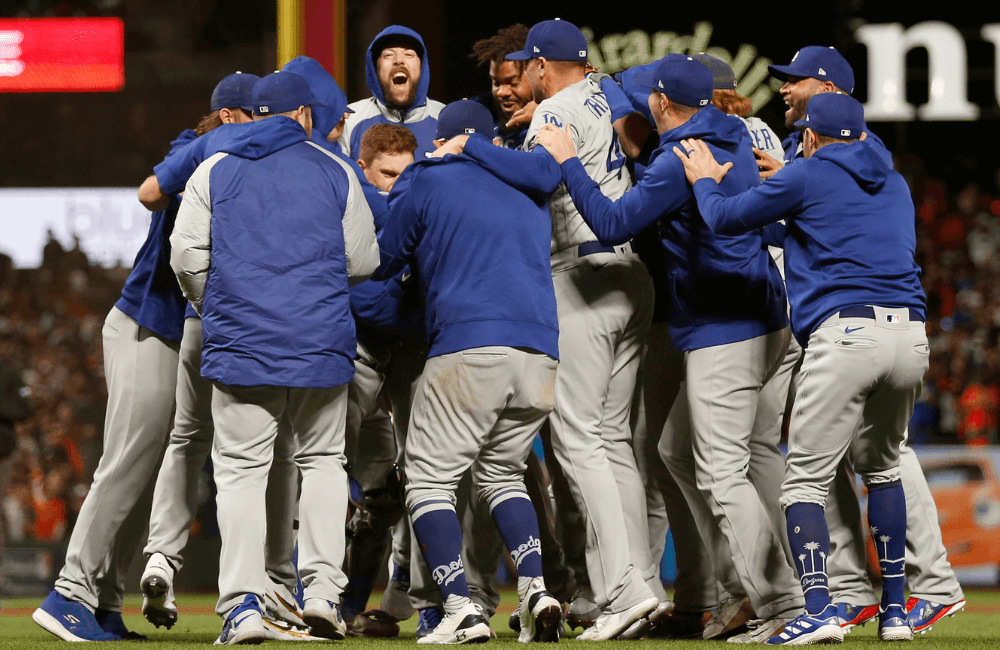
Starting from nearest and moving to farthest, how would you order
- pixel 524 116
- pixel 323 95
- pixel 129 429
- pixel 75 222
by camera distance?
pixel 129 429 < pixel 323 95 < pixel 524 116 < pixel 75 222

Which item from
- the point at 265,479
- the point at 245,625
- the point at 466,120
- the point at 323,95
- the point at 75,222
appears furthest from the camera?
the point at 75,222

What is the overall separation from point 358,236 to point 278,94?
0.56m

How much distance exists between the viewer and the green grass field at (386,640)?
13.8 feet

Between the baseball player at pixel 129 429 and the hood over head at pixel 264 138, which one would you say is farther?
the baseball player at pixel 129 429

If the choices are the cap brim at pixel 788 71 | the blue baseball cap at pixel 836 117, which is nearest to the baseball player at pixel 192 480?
the blue baseball cap at pixel 836 117

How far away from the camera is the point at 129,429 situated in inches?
177

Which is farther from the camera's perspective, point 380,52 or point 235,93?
point 380,52

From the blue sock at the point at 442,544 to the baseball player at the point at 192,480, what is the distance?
2.16 feet

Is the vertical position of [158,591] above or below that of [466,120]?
below

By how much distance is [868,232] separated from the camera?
4098 millimetres

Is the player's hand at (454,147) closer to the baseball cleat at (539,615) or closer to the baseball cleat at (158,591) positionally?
the baseball cleat at (539,615)

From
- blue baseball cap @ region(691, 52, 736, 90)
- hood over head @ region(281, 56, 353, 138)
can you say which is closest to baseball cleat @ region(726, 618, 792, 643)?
blue baseball cap @ region(691, 52, 736, 90)

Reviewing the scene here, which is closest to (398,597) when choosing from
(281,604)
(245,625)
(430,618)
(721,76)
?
(430,618)

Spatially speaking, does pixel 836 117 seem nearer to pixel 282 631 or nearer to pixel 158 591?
pixel 282 631
